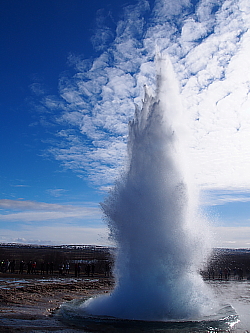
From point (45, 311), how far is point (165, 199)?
6547 millimetres

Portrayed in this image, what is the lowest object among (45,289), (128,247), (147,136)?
Result: (45,289)

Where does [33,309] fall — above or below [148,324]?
below

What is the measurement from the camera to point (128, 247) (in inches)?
489

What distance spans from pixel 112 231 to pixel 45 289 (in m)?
8.68

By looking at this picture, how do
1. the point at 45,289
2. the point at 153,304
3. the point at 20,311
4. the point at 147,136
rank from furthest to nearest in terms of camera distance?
the point at 45,289 < the point at 147,136 < the point at 20,311 < the point at 153,304

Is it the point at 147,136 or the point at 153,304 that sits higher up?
the point at 147,136

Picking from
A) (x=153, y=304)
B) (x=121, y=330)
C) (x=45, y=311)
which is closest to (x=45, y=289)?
(x=45, y=311)

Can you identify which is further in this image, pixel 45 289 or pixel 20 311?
pixel 45 289

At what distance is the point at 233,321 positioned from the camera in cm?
1021

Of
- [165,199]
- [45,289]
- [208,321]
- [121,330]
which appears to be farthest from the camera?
[45,289]

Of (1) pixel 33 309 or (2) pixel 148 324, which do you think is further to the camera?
(1) pixel 33 309

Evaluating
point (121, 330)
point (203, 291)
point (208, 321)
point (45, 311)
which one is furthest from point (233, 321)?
point (45, 311)

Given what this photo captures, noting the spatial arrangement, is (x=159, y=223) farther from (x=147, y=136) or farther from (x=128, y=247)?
(x=147, y=136)

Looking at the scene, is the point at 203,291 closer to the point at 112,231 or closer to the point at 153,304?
the point at 153,304
